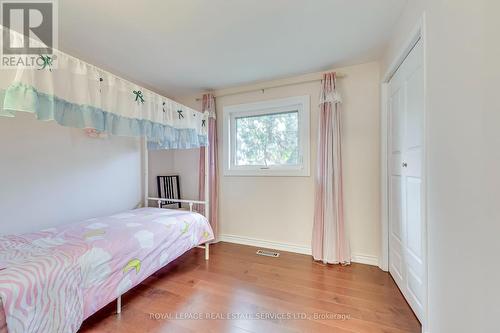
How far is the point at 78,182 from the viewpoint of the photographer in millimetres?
2258

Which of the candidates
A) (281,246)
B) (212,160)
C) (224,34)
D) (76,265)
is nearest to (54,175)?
(76,265)

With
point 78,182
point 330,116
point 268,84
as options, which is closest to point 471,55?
point 330,116

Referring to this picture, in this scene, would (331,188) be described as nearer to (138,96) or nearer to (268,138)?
(268,138)

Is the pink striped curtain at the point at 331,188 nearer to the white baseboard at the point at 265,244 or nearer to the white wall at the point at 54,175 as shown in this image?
the white baseboard at the point at 265,244

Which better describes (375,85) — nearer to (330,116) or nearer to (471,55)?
(330,116)

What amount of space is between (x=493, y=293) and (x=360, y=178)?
5.86ft

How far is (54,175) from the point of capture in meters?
2.06

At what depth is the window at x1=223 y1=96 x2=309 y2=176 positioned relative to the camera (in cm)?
268

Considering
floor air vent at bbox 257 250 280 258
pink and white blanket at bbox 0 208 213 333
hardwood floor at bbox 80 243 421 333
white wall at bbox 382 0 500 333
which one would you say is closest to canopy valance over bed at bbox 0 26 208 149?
pink and white blanket at bbox 0 208 213 333

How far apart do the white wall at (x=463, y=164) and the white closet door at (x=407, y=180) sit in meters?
0.19

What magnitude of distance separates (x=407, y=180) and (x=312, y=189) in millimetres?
1086

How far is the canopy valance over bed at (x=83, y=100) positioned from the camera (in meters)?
1.12

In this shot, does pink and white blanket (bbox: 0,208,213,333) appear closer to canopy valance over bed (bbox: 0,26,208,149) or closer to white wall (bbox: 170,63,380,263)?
canopy valance over bed (bbox: 0,26,208,149)

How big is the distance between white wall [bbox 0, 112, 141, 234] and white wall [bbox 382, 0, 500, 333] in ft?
10.2
